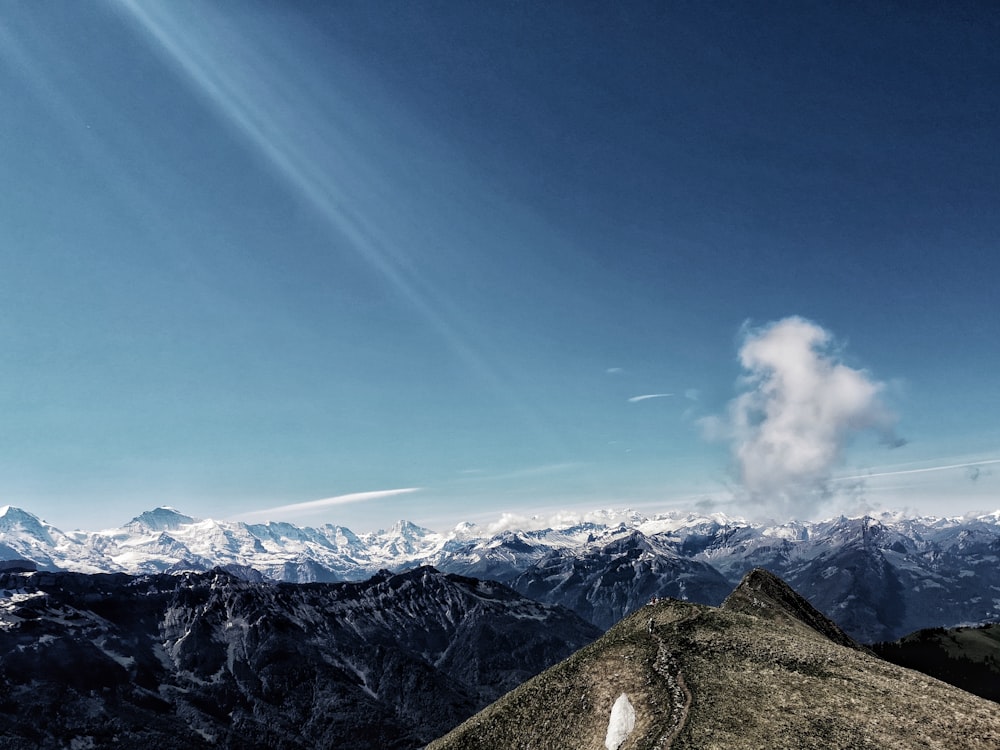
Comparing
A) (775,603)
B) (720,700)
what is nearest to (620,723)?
(720,700)

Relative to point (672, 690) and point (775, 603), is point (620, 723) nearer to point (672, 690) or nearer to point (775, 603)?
point (672, 690)

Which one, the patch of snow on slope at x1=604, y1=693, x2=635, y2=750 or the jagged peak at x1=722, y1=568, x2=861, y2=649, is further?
the jagged peak at x1=722, y1=568, x2=861, y2=649

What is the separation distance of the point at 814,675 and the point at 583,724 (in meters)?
23.4

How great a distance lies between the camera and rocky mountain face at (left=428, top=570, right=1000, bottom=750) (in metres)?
48.5

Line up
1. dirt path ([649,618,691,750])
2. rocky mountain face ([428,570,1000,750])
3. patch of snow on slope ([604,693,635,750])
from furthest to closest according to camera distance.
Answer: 1. patch of snow on slope ([604,693,635,750])
2. dirt path ([649,618,691,750])
3. rocky mountain face ([428,570,1000,750])

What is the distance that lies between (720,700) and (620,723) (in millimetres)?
9794

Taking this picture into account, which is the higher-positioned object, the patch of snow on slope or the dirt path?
the dirt path

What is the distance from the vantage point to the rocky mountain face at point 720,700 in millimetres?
48500

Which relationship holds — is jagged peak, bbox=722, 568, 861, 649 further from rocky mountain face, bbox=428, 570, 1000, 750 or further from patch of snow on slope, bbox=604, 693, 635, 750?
patch of snow on slope, bbox=604, 693, 635, 750

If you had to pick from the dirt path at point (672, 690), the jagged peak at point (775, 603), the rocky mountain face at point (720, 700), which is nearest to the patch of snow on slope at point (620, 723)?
the rocky mountain face at point (720, 700)

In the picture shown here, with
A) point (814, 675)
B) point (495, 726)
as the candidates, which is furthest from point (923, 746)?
point (495, 726)

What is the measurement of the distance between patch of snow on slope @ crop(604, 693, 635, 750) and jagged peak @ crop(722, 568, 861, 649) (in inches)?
2162

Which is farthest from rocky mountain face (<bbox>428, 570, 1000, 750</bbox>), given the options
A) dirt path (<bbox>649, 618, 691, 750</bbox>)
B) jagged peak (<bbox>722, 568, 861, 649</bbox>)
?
jagged peak (<bbox>722, 568, 861, 649</bbox>)

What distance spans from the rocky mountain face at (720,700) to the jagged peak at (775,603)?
36161 millimetres
